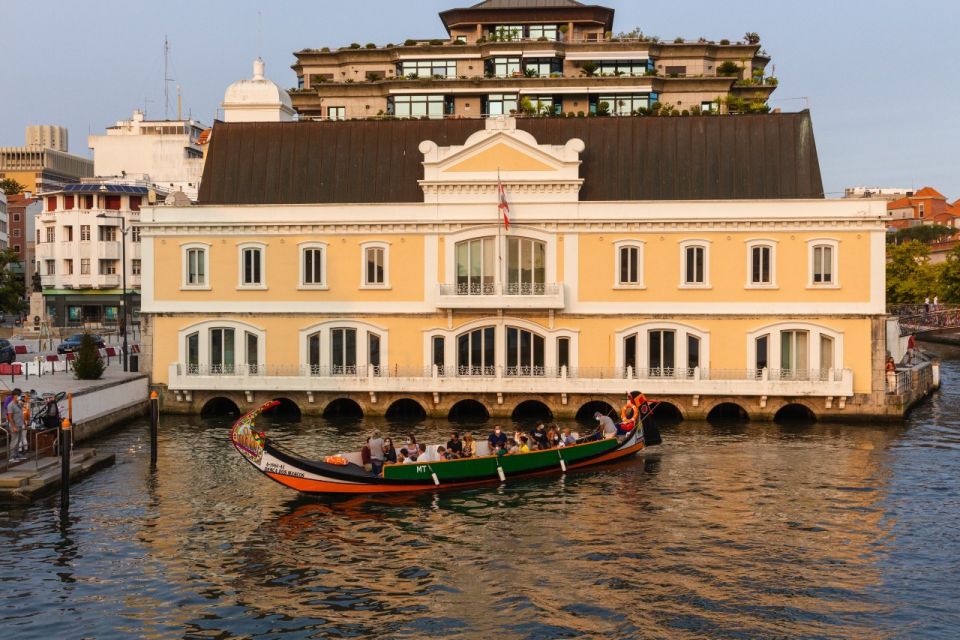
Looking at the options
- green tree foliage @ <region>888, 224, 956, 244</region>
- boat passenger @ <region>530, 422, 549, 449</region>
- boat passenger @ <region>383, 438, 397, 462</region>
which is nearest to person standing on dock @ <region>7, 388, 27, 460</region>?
boat passenger @ <region>383, 438, 397, 462</region>

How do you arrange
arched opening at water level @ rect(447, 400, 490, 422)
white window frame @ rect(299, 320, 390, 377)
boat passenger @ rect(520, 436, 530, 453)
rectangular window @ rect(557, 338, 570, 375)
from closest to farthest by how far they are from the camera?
boat passenger @ rect(520, 436, 530, 453), rectangular window @ rect(557, 338, 570, 375), arched opening at water level @ rect(447, 400, 490, 422), white window frame @ rect(299, 320, 390, 377)

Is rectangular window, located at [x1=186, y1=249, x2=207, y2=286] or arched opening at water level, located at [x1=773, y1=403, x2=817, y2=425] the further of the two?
rectangular window, located at [x1=186, y1=249, x2=207, y2=286]

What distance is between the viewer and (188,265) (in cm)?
5328

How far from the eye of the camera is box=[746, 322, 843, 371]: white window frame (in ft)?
162

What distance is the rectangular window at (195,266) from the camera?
174 ft

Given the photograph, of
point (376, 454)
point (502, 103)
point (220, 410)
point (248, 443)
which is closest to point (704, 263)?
point (376, 454)

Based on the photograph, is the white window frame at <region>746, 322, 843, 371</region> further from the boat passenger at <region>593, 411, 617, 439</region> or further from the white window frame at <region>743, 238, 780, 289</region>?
the boat passenger at <region>593, 411, 617, 439</region>

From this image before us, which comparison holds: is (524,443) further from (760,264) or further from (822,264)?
(822,264)

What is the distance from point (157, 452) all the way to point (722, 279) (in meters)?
27.0

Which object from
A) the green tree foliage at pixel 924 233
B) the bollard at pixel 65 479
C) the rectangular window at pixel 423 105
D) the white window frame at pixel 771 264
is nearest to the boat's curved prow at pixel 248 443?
the bollard at pixel 65 479

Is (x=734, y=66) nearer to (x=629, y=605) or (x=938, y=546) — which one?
(x=938, y=546)

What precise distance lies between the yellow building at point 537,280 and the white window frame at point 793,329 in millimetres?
70

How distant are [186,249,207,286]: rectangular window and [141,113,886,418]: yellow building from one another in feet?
0.42

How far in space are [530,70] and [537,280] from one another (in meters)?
40.6
